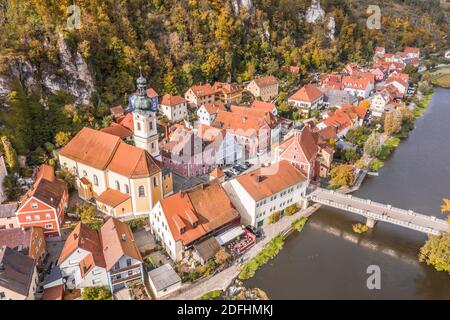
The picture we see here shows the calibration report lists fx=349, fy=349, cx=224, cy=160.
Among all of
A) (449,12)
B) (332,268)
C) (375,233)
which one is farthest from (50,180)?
(449,12)

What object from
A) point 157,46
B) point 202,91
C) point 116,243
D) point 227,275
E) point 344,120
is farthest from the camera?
point 157,46

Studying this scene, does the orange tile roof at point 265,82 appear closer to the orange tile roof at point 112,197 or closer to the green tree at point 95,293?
the orange tile roof at point 112,197

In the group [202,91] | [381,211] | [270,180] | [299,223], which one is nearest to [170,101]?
[202,91]

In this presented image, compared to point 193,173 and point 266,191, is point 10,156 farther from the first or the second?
point 266,191

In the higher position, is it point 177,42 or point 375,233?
point 177,42

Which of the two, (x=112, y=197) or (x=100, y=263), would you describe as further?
(x=112, y=197)

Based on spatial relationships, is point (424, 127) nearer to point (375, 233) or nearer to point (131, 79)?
point (375, 233)

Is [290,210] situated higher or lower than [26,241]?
lower
